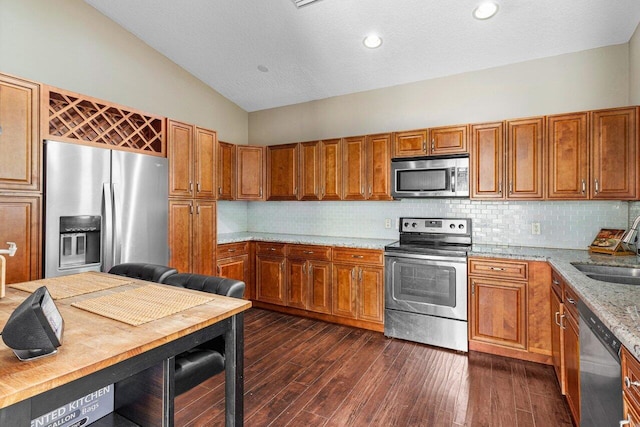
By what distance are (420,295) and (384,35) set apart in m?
2.60

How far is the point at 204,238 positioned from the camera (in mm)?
3691

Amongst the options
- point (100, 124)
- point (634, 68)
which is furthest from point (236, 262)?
point (634, 68)

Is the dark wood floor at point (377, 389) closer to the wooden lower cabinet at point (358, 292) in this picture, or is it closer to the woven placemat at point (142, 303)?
the wooden lower cabinet at point (358, 292)

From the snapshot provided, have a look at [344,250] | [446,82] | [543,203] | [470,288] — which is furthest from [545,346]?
[446,82]

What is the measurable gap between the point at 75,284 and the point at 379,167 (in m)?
2.96

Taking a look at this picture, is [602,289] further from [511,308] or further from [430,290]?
[430,290]

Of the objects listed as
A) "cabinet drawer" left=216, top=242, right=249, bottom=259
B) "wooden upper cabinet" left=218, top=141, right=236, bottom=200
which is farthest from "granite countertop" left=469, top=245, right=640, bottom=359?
"wooden upper cabinet" left=218, top=141, right=236, bottom=200

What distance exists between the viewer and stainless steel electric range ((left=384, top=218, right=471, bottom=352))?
10.1ft

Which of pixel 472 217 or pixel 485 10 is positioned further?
pixel 472 217

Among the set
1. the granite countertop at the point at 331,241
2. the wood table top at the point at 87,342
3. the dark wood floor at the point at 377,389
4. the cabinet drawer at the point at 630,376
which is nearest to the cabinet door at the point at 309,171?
the granite countertop at the point at 331,241

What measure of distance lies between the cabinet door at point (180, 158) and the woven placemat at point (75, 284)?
1.44m

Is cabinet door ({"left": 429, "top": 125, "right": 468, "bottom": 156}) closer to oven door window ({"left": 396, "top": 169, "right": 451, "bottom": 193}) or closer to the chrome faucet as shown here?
oven door window ({"left": 396, "top": 169, "right": 451, "bottom": 193})

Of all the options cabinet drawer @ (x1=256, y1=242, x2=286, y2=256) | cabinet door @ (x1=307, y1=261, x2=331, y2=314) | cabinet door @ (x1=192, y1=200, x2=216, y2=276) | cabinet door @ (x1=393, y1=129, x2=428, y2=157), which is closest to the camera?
cabinet door @ (x1=393, y1=129, x2=428, y2=157)

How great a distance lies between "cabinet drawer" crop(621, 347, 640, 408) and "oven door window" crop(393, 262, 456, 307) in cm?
192
